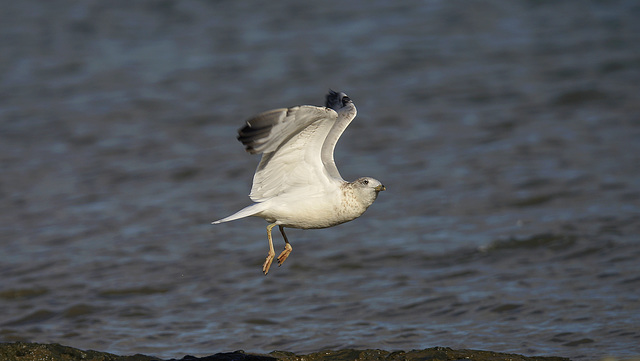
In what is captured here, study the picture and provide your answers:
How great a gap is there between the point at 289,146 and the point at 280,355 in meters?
1.74

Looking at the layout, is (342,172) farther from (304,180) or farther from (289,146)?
(289,146)

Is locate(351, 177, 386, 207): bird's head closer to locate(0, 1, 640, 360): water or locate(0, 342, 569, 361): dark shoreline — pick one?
locate(0, 342, 569, 361): dark shoreline

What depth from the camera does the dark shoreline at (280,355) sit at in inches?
244

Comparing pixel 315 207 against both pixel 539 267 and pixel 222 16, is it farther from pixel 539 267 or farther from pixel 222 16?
pixel 222 16

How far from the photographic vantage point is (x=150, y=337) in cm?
791

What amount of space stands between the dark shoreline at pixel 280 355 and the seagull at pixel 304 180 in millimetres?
807

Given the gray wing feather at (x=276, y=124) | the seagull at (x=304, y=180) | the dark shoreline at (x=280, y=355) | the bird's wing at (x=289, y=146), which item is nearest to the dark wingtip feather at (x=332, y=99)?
the seagull at (x=304, y=180)

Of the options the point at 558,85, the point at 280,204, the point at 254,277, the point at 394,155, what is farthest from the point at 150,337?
the point at 558,85

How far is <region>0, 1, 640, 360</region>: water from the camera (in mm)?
8133

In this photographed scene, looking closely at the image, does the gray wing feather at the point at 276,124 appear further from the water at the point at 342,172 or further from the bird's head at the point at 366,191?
the water at the point at 342,172

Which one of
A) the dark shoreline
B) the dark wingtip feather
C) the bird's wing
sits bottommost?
the dark shoreline

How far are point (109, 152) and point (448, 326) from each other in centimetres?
802

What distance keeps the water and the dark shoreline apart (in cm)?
73

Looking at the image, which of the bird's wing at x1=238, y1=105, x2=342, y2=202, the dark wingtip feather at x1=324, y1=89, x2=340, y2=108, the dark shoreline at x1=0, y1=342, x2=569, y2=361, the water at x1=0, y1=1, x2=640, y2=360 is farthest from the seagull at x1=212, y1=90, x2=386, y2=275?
the water at x1=0, y1=1, x2=640, y2=360
